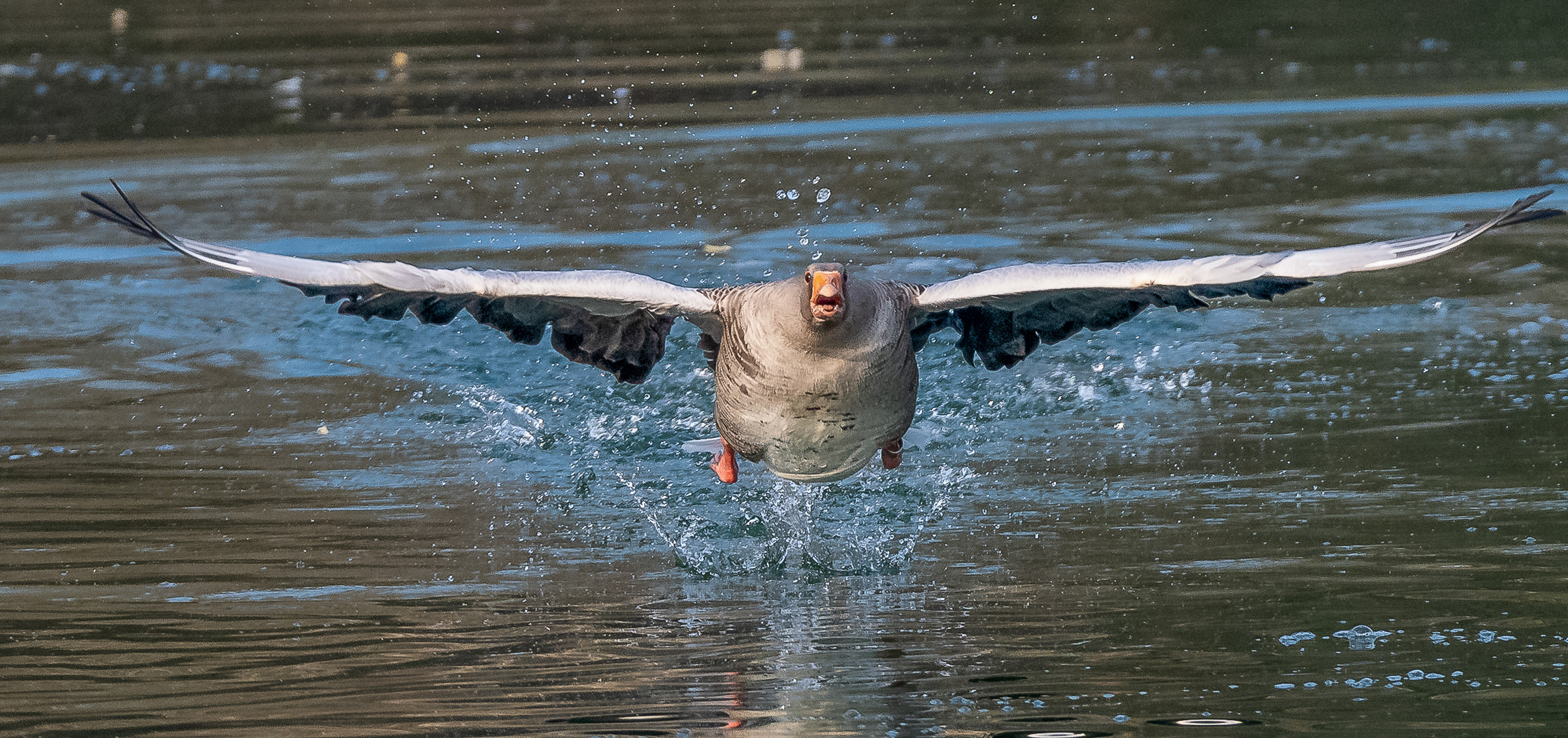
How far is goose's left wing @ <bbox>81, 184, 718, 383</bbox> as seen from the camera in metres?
6.41

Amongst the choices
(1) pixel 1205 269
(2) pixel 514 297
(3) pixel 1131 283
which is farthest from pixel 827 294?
(1) pixel 1205 269

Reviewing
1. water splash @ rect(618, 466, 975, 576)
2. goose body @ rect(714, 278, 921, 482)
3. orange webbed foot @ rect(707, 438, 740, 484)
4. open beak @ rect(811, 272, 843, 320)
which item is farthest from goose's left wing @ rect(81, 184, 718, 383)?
open beak @ rect(811, 272, 843, 320)

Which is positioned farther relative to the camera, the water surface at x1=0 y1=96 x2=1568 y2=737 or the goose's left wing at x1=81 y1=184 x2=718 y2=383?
the goose's left wing at x1=81 y1=184 x2=718 y2=383

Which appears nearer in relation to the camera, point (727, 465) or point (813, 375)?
point (813, 375)

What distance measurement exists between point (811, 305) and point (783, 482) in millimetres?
1983

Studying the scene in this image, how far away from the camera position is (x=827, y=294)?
6.18 metres

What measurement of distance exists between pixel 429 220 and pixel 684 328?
351 cm

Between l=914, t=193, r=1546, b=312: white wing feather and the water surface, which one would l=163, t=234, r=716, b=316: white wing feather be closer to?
the water surface

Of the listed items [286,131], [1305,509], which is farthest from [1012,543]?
[286,131]

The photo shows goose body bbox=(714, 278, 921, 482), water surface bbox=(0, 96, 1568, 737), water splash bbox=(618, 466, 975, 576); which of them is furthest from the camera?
water splash bbox=(618, 466, 975, 576)

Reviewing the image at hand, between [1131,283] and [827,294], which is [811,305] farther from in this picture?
[1131,283]

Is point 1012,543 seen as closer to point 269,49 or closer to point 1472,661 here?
point 1472,661

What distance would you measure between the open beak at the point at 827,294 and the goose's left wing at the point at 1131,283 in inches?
25.5

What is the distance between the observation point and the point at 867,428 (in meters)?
6.87
